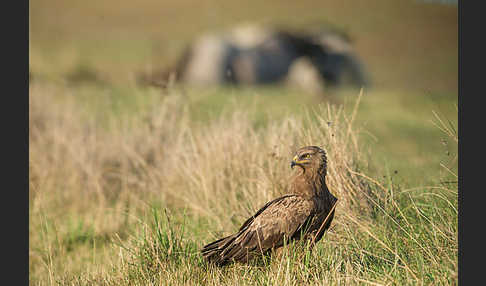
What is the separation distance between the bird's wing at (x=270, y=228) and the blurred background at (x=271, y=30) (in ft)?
4.19

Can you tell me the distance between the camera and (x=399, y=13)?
36.9 metres

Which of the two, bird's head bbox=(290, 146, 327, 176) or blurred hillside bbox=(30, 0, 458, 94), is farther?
blurred hillside bbox=(30, 0, 458, 94)

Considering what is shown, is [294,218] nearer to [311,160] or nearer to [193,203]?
[311,160]

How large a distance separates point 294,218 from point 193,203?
2.13 m

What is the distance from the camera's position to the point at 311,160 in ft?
9.67

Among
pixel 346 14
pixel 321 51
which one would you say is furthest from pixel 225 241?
pixel 346 14

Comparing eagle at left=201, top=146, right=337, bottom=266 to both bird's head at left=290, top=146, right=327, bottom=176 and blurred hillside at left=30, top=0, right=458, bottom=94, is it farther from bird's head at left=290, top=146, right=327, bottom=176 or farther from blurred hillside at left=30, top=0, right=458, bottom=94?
blurred hillside at left=30, top=0, right=458, bottom=94

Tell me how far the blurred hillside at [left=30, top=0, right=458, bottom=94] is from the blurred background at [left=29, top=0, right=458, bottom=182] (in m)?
0.10

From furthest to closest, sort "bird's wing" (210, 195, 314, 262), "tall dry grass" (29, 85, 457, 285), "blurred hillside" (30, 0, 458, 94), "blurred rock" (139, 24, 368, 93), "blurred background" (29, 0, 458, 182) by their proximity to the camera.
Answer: "blurred hillside" (30, 0, 458, 94), "blurred rock" (139, 24, 368, 93), "blurred background" (29, 0, 458, 182), "tall dry grass" (29, 85, 457, 285), "bird's wing" (210, 195, 314, 262)

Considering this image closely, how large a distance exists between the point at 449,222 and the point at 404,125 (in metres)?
8.28

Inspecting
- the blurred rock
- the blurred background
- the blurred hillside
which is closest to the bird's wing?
the blurred background

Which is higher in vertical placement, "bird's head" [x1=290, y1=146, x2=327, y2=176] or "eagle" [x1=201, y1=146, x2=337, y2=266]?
"bird's head" [x1=290, y1=146, x2=327, y2=176]

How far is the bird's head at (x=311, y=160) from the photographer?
2.95 m

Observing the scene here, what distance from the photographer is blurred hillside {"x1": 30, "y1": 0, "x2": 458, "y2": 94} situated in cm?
2178
